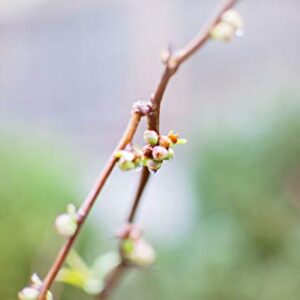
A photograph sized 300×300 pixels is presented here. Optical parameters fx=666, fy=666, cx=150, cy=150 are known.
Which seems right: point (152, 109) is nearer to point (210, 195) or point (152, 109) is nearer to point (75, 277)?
point (75, 277)

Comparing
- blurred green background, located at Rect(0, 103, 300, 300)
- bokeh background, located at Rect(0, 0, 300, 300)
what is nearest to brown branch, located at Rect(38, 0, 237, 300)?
bokeh background, located at Rect(0, 0, 300, 300)

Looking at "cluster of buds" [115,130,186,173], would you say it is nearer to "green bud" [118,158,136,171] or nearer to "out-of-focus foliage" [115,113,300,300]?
"green bud" [118,158,136,171]

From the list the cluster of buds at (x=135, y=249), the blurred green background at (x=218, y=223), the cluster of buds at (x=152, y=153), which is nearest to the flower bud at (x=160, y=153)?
the cluster of buds at (x=152, y=153)

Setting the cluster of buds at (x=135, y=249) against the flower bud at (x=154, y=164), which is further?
the cluster of buds at (x=135, y=249)

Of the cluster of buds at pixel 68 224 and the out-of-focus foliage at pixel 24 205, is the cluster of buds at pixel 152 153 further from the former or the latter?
the out-of-focus foliage at pixel 24 205

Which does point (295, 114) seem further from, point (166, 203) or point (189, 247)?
point (166, 203)

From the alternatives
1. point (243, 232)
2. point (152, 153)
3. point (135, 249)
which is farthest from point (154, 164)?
point (243, 232)
